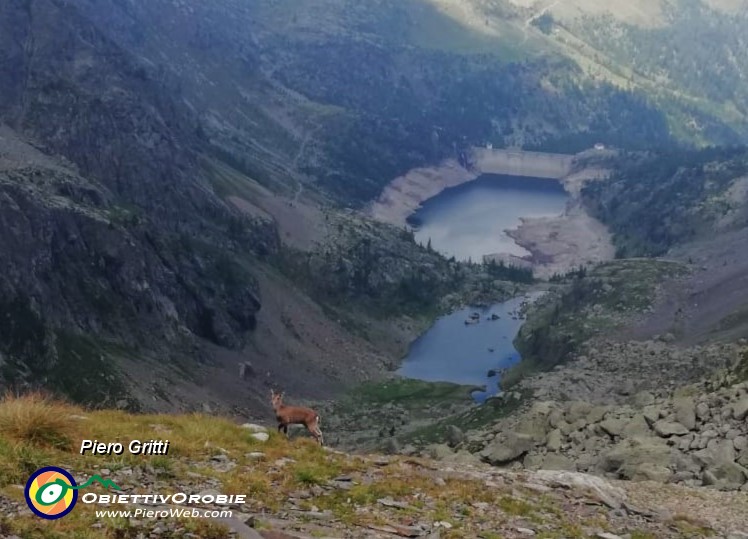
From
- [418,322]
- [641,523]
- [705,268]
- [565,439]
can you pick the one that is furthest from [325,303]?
[641,523]

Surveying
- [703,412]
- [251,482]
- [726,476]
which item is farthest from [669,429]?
[251,482]

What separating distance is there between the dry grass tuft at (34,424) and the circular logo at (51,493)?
2279 millimetres

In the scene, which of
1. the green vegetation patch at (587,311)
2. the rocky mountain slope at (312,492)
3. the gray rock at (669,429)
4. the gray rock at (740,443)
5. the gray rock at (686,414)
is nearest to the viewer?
the rocky mountain slope at (312,492)

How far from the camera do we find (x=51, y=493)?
60.2 feet

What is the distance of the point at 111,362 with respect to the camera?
3999 inches

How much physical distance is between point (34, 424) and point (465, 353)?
529ft

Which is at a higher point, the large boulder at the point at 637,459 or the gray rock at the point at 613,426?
the gray rock at the point at 613,426

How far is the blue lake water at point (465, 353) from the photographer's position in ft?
531

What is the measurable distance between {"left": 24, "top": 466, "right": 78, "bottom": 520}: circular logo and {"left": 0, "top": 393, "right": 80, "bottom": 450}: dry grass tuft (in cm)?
228

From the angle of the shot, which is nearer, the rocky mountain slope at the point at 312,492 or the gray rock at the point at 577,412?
the rocky mountain slope at the point at 312,492

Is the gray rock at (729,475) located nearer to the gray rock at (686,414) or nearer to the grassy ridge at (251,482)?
the gray rock at (686,414)

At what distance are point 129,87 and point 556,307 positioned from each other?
4186 inches

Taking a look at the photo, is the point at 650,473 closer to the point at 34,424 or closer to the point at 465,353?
the point at 34,424

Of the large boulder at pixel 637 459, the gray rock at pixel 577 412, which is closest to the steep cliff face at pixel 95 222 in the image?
the gray rock at pixel 577 412
